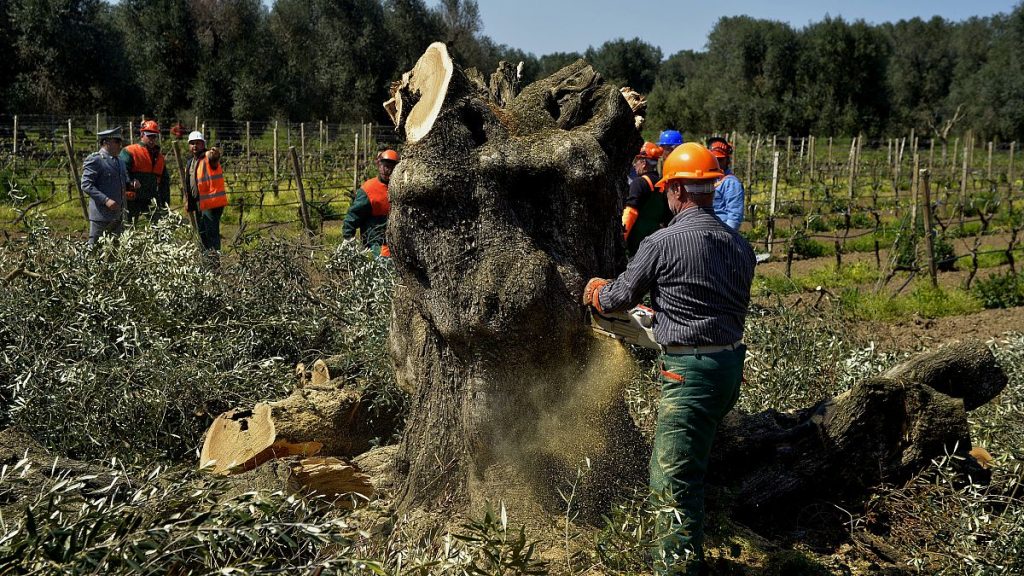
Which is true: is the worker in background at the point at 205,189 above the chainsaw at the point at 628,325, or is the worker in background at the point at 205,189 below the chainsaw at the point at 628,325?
above

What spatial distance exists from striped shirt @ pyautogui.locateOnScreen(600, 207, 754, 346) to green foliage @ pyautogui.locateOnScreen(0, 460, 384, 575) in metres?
1.42

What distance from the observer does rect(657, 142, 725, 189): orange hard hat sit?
332 cm

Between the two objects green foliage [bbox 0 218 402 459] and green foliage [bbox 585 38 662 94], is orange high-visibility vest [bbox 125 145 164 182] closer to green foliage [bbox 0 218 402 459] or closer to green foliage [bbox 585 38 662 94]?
green foliage [bbox 0 218 402 459]

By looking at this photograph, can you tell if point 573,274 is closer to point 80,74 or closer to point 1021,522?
point 1021,522

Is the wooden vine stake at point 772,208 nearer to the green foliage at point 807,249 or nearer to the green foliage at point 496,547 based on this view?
the green foliage at point 807,249

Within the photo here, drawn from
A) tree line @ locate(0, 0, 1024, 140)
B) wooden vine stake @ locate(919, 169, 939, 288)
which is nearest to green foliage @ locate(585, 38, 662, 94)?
tree line @ locate(0, 0, 1024, 140)

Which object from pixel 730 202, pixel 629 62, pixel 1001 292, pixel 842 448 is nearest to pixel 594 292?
pixel 842 448

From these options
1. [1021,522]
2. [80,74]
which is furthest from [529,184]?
[80,74]

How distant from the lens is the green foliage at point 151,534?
2.24 m

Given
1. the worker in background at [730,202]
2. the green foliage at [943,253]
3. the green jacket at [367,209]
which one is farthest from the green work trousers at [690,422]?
the green foliage at [943,253]

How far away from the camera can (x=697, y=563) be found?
10.8 ft

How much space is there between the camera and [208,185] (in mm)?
9469

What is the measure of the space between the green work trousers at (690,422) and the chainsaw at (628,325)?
0.16m

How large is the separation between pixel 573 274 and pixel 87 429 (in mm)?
2629
